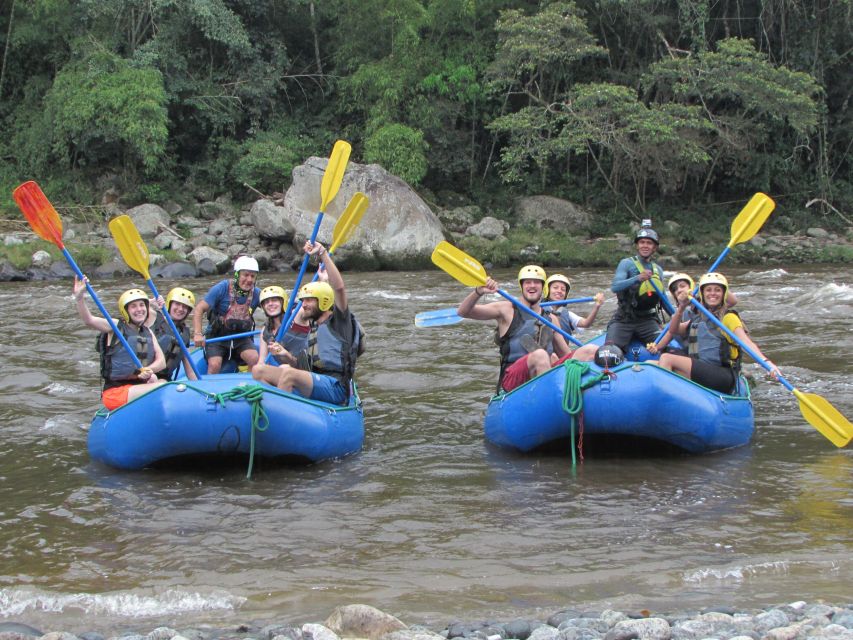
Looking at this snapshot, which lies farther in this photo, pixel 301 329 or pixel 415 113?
pixel 415 113

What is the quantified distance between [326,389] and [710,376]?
2.21 meters

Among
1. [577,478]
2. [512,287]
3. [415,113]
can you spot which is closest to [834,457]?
[577,478]

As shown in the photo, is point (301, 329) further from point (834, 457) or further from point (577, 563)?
point (834, 457)

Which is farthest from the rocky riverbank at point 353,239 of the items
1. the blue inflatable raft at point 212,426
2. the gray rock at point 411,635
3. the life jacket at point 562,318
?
the gray rock at point 411,635

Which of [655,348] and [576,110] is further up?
[576,110]

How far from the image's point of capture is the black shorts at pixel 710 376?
567 cm

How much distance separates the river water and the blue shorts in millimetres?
366

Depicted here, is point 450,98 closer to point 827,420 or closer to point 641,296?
point 641,296

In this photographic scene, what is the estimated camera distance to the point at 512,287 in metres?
13.7

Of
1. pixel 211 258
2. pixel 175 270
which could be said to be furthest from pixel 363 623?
pixel 211 258

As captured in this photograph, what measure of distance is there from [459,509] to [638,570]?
110cm

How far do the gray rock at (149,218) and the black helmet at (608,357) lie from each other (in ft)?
44.3

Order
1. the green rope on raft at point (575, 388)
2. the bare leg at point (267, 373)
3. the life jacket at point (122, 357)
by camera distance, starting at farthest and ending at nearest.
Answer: the life jacket at point (122, 357)
the bare leg at point (267, 373)
the green rope on raft at point (575, 388)

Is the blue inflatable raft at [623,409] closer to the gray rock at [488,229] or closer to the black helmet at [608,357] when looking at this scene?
the black helmet at [608,357]
